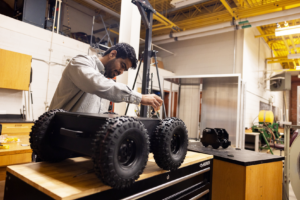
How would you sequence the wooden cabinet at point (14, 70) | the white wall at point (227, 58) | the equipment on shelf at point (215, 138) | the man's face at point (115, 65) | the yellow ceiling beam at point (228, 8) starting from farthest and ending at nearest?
the white wall at point (227, 58), the yellow ceiling beam at point (228, 8), the wooden cabinet at point (14, 70), the equipment on shelf at point (215, 138), the man's face at point (115, 65)

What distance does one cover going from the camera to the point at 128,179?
23.6 inches

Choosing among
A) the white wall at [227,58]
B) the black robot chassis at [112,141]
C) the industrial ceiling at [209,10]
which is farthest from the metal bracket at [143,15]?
the white wall at [227,58]

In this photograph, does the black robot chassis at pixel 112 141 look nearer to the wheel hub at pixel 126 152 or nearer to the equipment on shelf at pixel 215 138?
the wheel hub at pixel 126 152

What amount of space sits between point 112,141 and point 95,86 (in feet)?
1.08

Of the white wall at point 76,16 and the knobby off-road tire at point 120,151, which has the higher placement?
the white wall at point 76,16

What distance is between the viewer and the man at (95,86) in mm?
821

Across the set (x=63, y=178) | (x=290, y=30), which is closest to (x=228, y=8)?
(x=290, y=30)

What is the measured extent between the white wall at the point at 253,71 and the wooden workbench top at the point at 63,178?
5.70 m

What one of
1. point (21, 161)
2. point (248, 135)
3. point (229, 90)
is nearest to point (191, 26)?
point (229, 90)

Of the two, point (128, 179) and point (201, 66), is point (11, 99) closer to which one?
point (128, 179)

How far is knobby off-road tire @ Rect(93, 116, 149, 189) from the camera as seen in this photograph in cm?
54

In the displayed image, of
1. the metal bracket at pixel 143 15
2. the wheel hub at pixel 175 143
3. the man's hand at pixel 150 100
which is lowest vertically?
the wheel hub at pixel 175 143

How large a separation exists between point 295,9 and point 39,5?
204 inches

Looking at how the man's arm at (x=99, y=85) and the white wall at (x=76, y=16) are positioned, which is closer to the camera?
the man's arm at (x=99, y=85)
